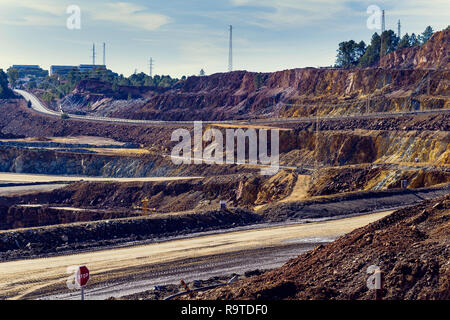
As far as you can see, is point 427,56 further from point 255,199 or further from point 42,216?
point 42,216

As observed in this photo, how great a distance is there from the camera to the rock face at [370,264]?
730 inches

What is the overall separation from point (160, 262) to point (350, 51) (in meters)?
111

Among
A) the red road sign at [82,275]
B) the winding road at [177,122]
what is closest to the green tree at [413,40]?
the winding road at [177,122]

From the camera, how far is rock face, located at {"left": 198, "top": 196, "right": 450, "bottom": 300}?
1853cm

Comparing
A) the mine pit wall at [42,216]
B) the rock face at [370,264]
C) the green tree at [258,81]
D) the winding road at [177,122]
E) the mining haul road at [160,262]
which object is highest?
the green tree at [258,81]

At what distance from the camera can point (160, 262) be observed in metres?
31.6

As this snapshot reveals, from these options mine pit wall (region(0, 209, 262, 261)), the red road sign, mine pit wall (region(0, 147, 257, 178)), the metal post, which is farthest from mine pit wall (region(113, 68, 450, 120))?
the red road sign

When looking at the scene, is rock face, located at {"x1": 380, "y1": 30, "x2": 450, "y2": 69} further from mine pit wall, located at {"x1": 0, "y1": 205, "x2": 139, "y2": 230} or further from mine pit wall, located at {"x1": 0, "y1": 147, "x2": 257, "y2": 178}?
mine pit wall, located at {"x1": 0, "y1": 205, "x2": 139, "y2": 230}

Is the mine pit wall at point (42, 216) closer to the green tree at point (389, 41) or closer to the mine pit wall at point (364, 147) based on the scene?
the mine pit wall at point (364, 147)

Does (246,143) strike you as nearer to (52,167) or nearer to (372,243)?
(52,167)

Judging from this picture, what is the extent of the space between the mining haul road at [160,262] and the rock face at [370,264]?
6.66 meters

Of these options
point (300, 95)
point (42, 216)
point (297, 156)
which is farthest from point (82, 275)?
point (300, 95)

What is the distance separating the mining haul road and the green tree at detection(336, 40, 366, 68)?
99.5m

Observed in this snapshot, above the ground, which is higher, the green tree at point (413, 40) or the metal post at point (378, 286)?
the green tree at point (413, 40)
